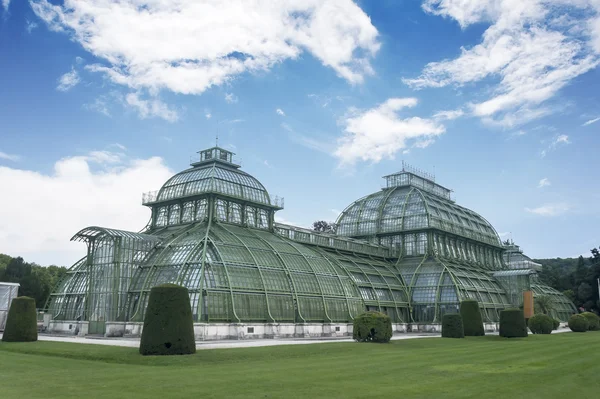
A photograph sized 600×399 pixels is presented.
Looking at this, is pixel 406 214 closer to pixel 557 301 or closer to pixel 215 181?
pixel 557 301

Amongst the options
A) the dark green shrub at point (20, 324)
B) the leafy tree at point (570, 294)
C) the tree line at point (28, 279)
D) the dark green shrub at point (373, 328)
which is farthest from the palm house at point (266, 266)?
the tree line at point (28, 279)

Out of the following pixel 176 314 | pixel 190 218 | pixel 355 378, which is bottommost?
pixel 355 378

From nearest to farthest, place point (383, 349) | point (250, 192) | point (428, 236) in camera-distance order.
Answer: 1. point (383, 349)
2. point (250, 192)
3. point (428, 236)

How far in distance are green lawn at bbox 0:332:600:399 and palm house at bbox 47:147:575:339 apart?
1284 centimetres

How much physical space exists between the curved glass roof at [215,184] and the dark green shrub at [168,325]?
28.7m

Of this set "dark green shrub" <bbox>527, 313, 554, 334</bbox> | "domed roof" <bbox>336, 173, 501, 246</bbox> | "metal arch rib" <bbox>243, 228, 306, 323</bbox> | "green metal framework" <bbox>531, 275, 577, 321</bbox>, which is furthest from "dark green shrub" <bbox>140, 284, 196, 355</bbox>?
"green metal framework" <bbox>531, 275, 577, 321</bbox>

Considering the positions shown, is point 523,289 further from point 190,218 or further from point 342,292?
point 190,218

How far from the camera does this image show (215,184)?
68.2 metres

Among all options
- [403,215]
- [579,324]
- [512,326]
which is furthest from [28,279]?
[579,324]

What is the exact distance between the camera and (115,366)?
109ft

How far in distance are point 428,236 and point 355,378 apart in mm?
67050

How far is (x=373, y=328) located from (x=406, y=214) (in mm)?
45256

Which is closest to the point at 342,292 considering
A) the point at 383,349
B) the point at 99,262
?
the point at 383,349

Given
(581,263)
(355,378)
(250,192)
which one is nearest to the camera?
(355,378)
